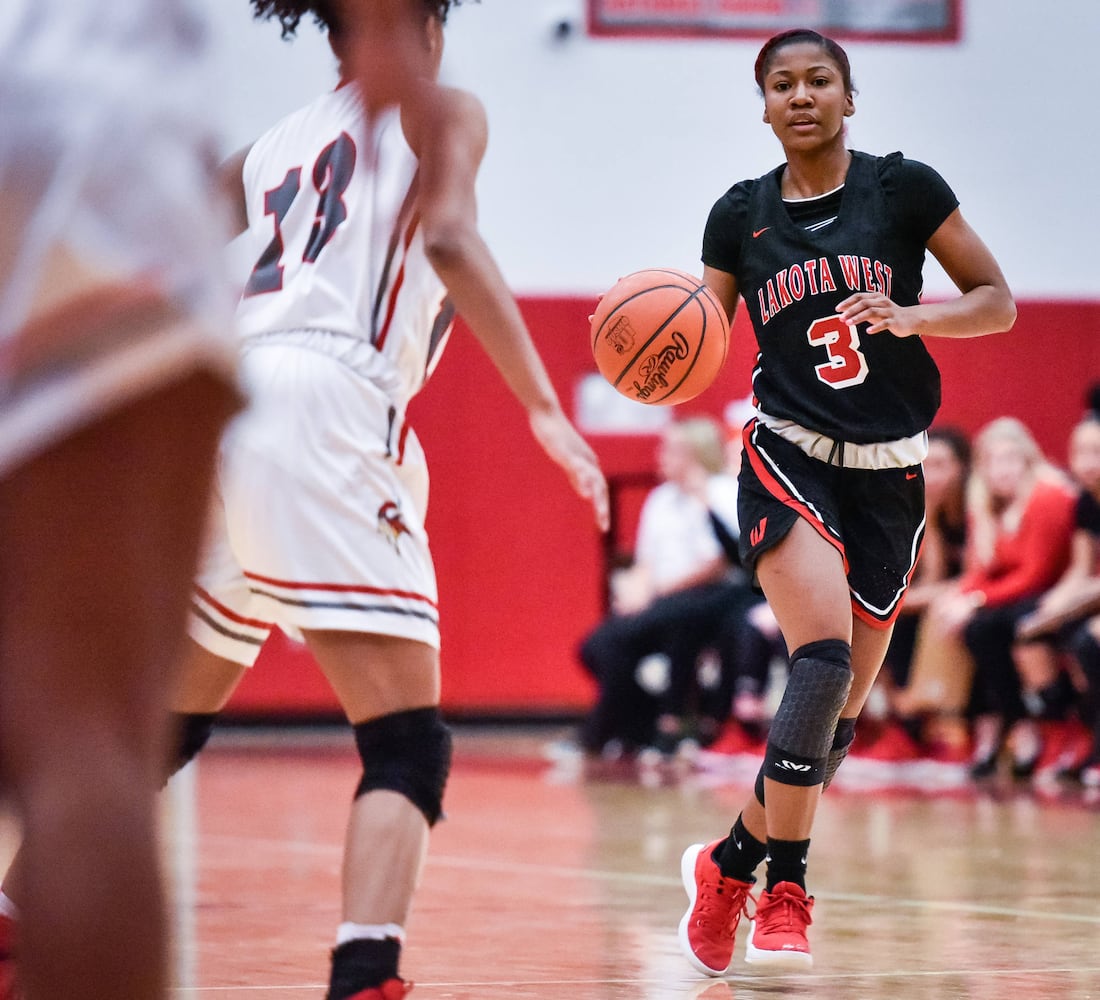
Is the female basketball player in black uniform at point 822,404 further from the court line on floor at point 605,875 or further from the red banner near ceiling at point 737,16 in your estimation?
the red banner near ceiling at point 737,16

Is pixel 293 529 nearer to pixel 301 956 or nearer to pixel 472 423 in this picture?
pixel 301 956

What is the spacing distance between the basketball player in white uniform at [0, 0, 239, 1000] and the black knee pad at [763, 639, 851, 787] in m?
2.43

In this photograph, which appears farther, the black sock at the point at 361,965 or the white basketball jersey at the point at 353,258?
the white basketball jersey at the point at 353,258

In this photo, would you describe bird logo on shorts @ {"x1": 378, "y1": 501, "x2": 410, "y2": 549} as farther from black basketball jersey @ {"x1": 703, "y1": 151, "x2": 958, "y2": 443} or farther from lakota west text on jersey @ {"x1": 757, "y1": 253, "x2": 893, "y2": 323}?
lakota west text on jersey @ {"x1": 757, "y1": 253, "x2": 893, "y2": 323}

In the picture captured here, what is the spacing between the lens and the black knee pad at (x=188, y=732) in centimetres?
314

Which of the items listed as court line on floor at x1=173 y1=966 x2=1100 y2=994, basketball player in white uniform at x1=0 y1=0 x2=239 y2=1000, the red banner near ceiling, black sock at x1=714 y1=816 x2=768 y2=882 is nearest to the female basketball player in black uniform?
black sock at x1=714 y1=816 x2=768 y2=882

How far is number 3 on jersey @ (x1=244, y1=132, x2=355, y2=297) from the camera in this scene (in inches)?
108

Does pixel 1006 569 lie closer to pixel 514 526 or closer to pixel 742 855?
pixel 514 526

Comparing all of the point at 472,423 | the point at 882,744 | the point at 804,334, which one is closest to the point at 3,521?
the point at 804,334

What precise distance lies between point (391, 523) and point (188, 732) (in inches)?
30.1

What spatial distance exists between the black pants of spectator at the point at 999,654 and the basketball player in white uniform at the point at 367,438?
20.4ft

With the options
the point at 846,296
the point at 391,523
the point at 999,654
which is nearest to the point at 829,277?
the point at 846,296

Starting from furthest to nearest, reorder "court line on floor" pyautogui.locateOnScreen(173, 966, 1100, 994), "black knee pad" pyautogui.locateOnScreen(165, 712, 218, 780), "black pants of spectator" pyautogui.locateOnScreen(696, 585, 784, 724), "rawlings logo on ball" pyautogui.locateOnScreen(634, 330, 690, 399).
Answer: "black pants of spectator" pyautogui.locateOnScreen(696, 585, 784, 724), "rawlings logo on ball" pyautogui.locateOnScreen(634, 330, 690, 399), "court line on floor" pyautogui.locateOnScreen(173, 966, 1100, 994), "black knee pad" pyautogui.locateOnScreen(165, 712, 218, 780)

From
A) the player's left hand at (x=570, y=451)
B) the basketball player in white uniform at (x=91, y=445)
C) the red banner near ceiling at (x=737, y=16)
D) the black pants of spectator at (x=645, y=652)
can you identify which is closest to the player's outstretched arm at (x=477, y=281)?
the player's left hand at (x=570, y=451)
